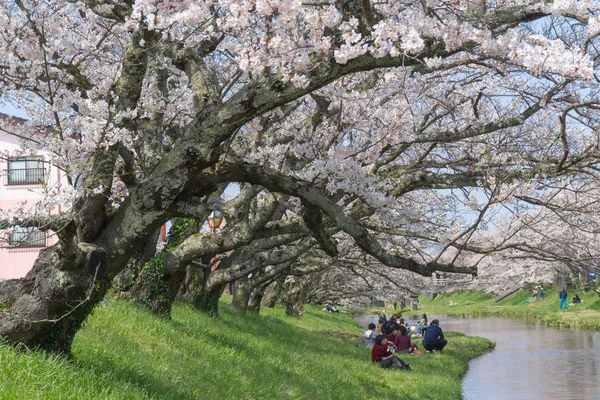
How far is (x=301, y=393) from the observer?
1067 centimetres

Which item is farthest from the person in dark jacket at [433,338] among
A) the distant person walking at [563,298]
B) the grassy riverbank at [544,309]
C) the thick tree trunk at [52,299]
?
the distant person walking at [563,298]

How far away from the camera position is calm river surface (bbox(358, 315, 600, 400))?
17.1 metres

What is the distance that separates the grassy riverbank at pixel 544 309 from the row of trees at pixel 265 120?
89.1ft

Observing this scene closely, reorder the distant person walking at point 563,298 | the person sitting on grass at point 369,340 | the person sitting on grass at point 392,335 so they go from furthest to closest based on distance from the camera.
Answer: the distant person walking at point 563,298
the person sitting on grass at point 369,340
the person sitting on grass at point 392,335

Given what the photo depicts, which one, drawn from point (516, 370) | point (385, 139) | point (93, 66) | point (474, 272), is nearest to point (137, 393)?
point (474, 272)

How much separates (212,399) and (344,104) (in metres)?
4.80

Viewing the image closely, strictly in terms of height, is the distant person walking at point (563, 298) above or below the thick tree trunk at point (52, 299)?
below

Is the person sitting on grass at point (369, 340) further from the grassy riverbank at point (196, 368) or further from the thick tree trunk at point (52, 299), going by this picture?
the thick tree trunk at point (52, 299)

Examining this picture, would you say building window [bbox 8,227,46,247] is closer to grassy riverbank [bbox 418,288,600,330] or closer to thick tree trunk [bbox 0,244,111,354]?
thick tree trunk [bbox 0,244,111,354]

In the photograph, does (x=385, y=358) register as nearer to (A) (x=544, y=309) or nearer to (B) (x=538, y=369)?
(B) (x=538, y=369)

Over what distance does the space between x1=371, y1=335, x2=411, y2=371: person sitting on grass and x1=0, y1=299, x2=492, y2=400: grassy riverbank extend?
0.50 metres

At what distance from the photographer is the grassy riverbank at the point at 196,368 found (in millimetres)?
6254

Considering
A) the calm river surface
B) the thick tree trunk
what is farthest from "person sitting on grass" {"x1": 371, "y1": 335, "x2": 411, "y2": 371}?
the thick tree trunk

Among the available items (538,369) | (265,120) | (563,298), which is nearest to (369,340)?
(538,369)
